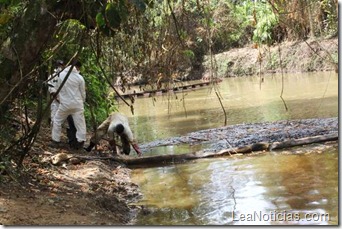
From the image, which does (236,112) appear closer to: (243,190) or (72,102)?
(72,102)

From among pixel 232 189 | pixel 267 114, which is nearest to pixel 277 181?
pixel 232 189

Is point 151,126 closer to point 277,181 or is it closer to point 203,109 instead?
point 203,109

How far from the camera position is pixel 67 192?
5.28m

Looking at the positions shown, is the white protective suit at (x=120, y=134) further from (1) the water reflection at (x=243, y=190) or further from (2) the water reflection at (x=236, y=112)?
(2) the water reflection at (x=236, y=112)

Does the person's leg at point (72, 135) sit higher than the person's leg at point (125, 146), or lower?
higher

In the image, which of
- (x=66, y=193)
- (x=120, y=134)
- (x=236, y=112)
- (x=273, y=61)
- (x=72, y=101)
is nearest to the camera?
(x=66, y=193)

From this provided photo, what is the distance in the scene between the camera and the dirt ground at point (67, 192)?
13.9 ft

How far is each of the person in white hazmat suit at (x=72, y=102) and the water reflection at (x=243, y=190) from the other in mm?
1200

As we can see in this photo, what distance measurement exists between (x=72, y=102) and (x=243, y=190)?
123 inches

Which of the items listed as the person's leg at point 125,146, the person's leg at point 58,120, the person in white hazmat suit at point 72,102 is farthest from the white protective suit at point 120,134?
the person's leg at point 58,120

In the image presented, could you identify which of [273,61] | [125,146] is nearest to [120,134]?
[125,146]

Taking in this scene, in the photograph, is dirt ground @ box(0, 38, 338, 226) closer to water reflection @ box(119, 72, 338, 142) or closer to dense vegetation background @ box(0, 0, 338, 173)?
dense vegetation background @ box(0, 0, 338, 173)

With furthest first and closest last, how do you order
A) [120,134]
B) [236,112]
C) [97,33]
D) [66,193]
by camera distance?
[236,112]
[120,134]
[66,193]
[97,33]

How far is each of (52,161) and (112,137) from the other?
5.47ft
